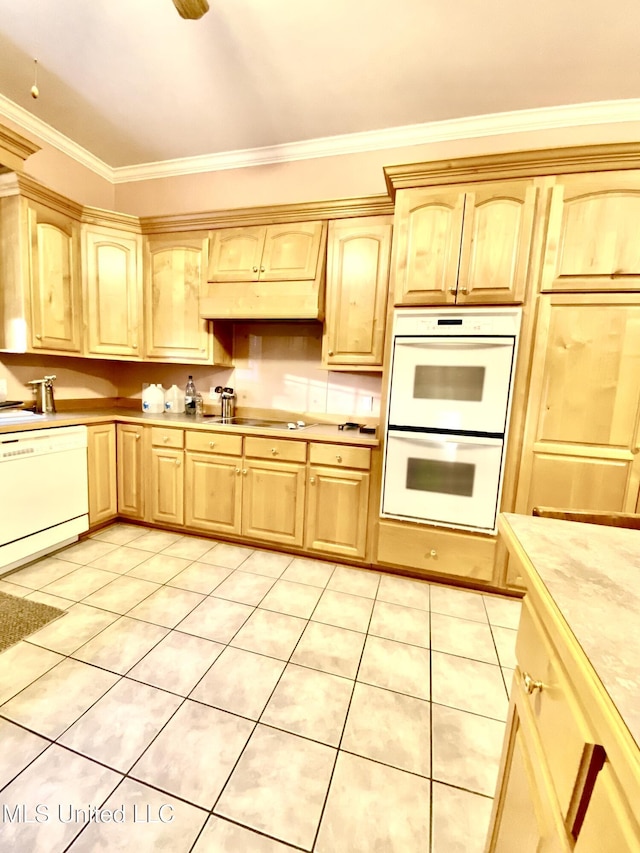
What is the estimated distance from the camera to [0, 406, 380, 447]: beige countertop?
2344 millimetres

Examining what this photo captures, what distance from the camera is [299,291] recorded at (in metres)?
2.57

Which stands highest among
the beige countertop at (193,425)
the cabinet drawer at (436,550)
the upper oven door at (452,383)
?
the upper oven door at (452,383)

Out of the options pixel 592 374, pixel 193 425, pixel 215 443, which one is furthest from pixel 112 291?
pixel 592 374

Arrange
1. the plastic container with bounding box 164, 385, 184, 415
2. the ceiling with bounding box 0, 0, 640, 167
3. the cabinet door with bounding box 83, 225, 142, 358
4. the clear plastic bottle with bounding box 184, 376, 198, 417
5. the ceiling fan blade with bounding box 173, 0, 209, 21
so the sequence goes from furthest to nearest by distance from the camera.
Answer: the plastic container with bounding box 164, 385, 184, 415, the clear plastic bottle with bounding box 184, 376, 198, 417, the cabinet door with bounding box 83, 225, 142, 358, the ceiling with bounding box 0, 0, 640, 167, the ceiling fan blade with bounding box 173, 0, 209, 21

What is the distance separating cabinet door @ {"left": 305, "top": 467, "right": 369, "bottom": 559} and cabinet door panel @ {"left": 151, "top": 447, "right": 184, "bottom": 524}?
103 centimetres

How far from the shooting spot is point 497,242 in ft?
6.62

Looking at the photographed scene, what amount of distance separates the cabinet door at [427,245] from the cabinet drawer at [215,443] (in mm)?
1421

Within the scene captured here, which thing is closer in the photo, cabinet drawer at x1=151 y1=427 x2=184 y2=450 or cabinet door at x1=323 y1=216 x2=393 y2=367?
cabinet door at x1=323 y1=216 x2=393 y2=367

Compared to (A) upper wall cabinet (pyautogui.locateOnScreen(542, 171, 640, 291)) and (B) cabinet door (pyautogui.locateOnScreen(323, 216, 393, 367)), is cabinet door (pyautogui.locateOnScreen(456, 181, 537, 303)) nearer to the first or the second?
(A) upper wall cabinet (pyautogui.locateOnScreen(542, 171, 640, 291))

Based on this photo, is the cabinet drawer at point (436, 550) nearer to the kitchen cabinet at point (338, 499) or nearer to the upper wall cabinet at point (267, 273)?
the kitchen cabinet at point (338, 499)

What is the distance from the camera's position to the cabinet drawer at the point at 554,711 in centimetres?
50

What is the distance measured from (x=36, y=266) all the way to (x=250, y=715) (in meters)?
2.93

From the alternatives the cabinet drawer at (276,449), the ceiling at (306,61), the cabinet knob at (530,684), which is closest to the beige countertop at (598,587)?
the cabinet knob at (530,684)

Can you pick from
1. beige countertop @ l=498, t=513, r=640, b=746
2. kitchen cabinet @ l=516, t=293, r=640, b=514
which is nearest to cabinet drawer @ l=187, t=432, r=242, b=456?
kitchen cabinet @ l=516, t=293, r=640, b=514
